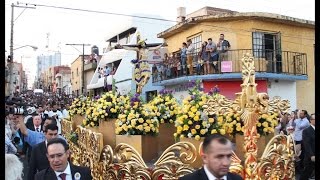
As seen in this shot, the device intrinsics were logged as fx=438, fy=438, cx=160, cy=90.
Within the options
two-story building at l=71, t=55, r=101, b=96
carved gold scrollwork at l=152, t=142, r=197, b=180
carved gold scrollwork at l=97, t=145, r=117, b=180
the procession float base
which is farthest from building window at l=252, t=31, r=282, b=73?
two-story building at l=71, t=55, r=101, b=96

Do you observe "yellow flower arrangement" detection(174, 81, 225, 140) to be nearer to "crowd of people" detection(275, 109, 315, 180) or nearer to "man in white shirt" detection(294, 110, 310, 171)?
"crowd of people" detection(275, 109, 315, 180)

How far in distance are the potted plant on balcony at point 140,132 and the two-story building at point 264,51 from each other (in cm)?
1355

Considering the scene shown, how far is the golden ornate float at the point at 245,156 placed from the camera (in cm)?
464

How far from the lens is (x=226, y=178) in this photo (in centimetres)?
321

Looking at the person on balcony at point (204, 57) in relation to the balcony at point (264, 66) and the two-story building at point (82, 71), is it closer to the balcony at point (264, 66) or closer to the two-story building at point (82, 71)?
the balcony at point (264, 66)

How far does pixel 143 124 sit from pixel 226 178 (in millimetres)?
3099

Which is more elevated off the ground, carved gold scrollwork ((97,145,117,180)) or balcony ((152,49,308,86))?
balcony ((152,49,308,86))

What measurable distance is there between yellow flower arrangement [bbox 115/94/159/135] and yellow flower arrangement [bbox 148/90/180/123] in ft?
1.45

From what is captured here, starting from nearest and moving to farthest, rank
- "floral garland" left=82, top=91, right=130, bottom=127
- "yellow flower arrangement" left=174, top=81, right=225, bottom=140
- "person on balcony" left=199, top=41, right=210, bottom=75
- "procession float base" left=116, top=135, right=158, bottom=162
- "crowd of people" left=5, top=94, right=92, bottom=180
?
1. "crowd of people" left=5, top=94, right=92, bottom=180
2. "yellow flower arrangement" left=174, top=81, right=225, bottom=140
3. "procession float base" left=116, top=135, right=158, bottom=162
4. "floral garland" left=82, top=91, right=130, bottom=127
5. "person on balcony" left=199, top=41, right=210, bottom=75

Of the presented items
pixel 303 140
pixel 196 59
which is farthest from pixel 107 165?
pixel 196 59

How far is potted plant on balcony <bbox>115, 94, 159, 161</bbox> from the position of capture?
614 cm

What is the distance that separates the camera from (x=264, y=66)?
20.4 m

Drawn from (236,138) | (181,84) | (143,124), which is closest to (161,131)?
(143,124)

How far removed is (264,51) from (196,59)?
10.6ft
